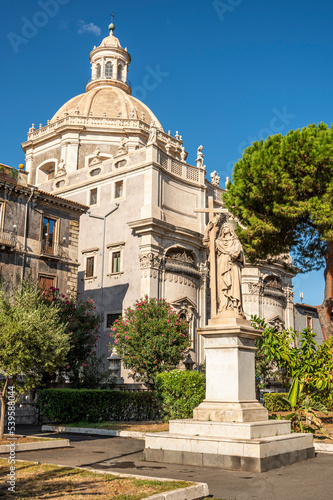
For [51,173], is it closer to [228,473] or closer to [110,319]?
→ [110,319]

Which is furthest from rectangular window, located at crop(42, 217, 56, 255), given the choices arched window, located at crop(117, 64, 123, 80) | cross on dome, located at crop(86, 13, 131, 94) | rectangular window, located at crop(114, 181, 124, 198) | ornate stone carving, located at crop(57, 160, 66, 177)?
arched window, located at crop(117, 64, 123, 80)

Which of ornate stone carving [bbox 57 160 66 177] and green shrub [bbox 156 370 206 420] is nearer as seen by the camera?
green shrub [bbox 156 370 206 420]

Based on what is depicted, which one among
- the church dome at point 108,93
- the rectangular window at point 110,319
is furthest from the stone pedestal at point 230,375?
the church dome at point 108,93

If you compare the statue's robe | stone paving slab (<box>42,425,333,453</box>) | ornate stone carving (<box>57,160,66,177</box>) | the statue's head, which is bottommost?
stone paving slab (<box>42,425,333,453</box>)

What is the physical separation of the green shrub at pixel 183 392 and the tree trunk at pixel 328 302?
23.0 ft

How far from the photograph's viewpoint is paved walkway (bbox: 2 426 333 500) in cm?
766

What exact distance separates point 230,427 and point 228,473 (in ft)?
3.35

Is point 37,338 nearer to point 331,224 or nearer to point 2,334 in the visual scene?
point 2,334

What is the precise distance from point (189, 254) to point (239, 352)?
28102 mm

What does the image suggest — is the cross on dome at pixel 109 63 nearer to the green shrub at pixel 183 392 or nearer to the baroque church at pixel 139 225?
the baroque church at pixel 139 225

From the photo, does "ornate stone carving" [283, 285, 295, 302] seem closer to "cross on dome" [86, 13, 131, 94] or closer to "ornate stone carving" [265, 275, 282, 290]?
"ornate stone carving" [265, 275, 282, 290]

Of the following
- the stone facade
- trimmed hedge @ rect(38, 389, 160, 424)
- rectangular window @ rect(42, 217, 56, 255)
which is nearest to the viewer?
trimmed hedge @ rect(38, 389, 160, 424)

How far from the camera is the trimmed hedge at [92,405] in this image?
1991 cm

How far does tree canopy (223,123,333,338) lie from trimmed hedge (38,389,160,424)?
29.3 ft
